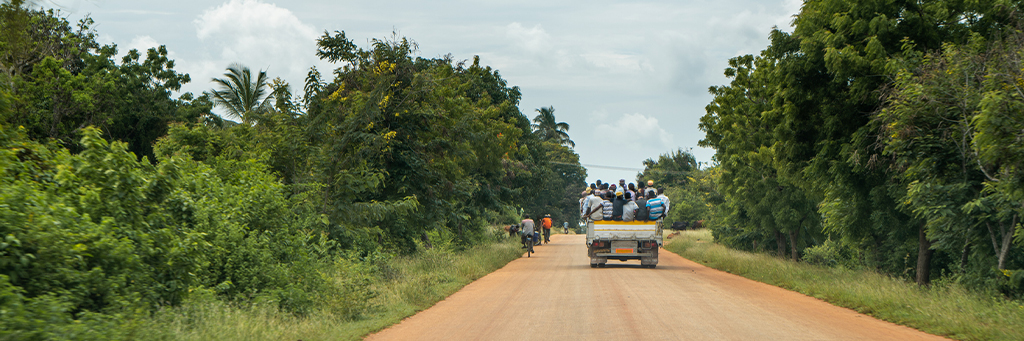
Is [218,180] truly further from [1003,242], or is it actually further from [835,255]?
[835,255]

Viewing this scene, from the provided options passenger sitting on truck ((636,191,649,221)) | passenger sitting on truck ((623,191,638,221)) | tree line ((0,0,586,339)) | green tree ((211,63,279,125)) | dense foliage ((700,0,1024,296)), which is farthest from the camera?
green tree ((211,63,279,125))

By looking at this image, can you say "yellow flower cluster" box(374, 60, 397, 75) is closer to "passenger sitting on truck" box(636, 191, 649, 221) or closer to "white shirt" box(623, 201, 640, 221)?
"white shirt" box(623, 201, 640, 221)

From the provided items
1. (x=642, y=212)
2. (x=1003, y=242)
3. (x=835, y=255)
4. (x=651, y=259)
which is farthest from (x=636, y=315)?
(x=835, y=255)

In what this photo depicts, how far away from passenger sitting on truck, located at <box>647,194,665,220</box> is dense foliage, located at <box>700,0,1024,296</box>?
389 centimetres

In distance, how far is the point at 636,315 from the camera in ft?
33.5

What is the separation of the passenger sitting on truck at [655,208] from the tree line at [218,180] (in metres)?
6.03

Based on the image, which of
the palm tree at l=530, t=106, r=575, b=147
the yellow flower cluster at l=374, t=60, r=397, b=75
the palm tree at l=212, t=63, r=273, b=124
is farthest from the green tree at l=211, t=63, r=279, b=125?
the palm tree at l=530, t=106, r=575, b=147

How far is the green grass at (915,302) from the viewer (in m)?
8.52

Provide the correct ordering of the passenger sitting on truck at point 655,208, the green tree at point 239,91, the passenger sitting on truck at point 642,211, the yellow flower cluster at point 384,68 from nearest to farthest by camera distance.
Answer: the yellow flower cluster at point 384,68
the passenger sitting on truck at point 655,208
the passenger sitting on truck at point 642,211
the green tree at point 239,91

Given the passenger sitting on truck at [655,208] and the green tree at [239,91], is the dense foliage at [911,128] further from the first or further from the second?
the green tree at [239,91]

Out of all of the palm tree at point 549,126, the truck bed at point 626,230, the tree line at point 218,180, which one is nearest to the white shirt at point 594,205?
the truck bed at point 626,230

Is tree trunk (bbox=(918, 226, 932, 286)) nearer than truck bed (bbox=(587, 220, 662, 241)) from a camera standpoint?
Yes

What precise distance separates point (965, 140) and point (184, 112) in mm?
37794

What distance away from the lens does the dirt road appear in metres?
8.59
